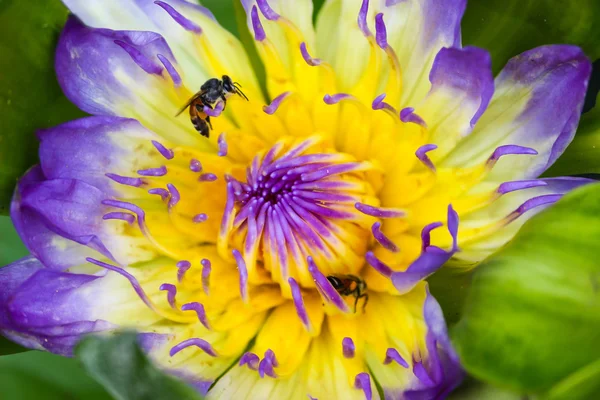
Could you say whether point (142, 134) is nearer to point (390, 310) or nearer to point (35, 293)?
point (35, 293)

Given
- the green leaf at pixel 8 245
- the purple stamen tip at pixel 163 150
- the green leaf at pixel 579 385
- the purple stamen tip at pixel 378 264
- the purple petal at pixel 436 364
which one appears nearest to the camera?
the green leaf at pixel 579 385

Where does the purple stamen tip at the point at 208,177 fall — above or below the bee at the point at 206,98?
below

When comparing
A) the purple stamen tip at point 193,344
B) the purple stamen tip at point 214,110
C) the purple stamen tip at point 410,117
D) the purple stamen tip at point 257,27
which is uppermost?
the purple stamen tip at point 257,27

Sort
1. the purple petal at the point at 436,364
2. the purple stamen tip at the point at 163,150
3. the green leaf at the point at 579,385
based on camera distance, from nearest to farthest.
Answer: the green leaf at the point at 579,385, the purple petal at the point at 436,364, the purple stamen tip at the point at 163,150

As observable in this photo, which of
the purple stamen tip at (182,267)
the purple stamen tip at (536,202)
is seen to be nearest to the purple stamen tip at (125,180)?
the purple stamen tip at (182,267)

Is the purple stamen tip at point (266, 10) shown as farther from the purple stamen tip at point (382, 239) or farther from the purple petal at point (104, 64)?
the purple stamen tip at point (382, 239)

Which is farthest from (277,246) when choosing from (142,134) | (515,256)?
(515,256)
